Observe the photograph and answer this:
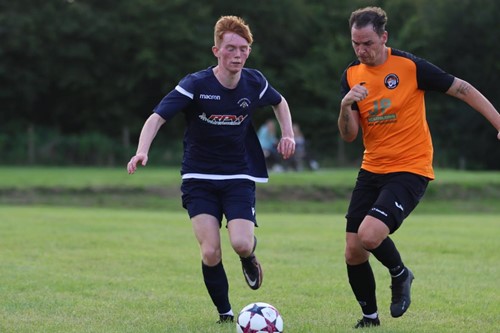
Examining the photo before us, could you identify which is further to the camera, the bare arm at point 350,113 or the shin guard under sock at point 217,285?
the shin guard under sock at point 217,285

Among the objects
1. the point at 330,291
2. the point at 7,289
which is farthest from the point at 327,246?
the point at 7,289

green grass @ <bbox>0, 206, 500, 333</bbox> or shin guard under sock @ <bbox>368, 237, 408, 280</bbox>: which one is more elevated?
shin guard under sock @ <bbox>368, 237, 408, 280</bbox>

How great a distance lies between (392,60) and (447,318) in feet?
7.21

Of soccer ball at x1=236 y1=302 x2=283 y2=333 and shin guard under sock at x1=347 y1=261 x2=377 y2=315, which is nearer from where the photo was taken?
soccer ball at x1=236 y1=302 x2=283 y2=333

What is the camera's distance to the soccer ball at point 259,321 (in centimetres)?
623

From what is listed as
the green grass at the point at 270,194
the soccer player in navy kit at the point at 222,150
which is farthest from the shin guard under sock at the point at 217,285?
the green grass at the point at 270,194

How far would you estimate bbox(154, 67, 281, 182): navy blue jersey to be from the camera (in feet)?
23.1

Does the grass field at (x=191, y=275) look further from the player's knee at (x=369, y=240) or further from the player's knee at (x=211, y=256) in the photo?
the player's knee at (x=369, y=240)

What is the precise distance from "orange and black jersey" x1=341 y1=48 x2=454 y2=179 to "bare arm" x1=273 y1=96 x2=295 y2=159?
0.64m

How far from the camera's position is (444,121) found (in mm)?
46156

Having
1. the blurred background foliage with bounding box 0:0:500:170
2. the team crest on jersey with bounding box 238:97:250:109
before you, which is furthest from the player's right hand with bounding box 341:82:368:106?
the blurred background foliage with bounding box 0:0:500:170

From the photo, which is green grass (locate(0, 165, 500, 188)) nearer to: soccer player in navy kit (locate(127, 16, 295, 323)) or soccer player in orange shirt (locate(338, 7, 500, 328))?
soccer player in navy kit (locate(127, 16, 295, 323))

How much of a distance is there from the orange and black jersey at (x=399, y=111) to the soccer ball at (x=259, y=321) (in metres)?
1.41

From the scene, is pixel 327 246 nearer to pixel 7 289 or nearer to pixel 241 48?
pixel 7 289
